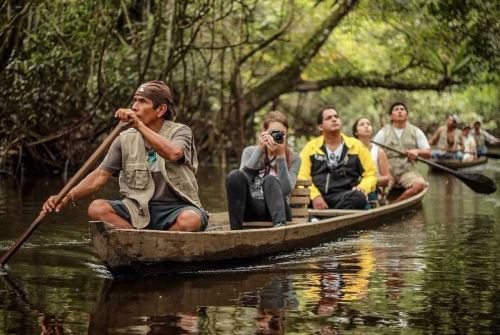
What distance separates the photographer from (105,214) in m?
6.65

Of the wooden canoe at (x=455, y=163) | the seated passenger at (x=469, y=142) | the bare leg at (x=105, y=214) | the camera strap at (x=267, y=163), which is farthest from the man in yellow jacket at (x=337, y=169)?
the seated passenger at (x=469, y=142)

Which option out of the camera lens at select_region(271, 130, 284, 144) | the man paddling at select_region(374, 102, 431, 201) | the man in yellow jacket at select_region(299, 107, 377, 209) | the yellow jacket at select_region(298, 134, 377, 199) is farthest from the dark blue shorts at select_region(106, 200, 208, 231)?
the man paddling at select_region(374, 102, 431, 201)

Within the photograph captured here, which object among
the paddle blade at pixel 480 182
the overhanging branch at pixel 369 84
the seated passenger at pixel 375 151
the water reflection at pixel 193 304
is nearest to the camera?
the water reflection at pixel 193 304

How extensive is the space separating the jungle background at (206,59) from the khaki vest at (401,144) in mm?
999

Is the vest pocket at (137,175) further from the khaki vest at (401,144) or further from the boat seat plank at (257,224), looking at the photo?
the khaki vest at (401,144)

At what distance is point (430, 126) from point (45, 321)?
3986cm

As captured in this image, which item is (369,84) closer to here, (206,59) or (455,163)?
(455,163)

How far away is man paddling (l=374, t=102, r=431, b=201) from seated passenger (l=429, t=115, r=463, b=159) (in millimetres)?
9379

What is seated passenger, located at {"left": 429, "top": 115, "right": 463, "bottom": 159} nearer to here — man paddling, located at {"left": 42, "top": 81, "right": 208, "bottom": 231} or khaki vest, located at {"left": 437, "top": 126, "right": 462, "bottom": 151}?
khaki vest, located at {"left": 437, "top": 126, "right": 462, "bottom": 151}

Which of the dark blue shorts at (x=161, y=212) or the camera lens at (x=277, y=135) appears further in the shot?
the camera lens at (x=277, y=135)

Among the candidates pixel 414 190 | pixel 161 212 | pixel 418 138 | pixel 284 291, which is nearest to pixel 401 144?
pixel 418 138

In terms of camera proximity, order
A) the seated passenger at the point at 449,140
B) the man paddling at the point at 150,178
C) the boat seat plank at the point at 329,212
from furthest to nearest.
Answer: the seated passenger at the point at 449,140 < the boat seat plank at the point at 329,212 < the man paddling at the point at 150,178

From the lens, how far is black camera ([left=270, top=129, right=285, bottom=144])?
8008 millimetres

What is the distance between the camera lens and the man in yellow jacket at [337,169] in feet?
32.3
